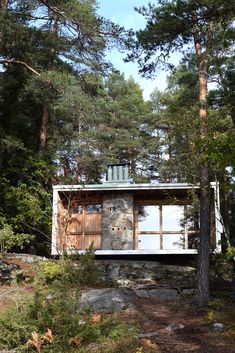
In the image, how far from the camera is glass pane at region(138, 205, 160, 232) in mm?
17047

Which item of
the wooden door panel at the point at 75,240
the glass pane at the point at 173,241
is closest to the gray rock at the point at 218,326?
the glass pane at the point at 173,241

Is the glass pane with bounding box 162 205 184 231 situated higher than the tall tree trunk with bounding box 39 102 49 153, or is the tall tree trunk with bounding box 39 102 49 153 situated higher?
the tall tree trunk with bounding box 39 102 49 153

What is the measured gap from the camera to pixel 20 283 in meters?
13.9

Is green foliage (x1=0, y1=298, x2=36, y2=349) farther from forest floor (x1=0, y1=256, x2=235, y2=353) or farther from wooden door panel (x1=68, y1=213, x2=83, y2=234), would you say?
wooden door panel (x1=68, y1=213, x2=83, y2=234)

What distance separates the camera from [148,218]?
689 inches

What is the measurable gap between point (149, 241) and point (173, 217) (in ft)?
4.16

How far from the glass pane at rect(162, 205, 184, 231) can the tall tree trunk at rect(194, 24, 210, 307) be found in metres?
5.07

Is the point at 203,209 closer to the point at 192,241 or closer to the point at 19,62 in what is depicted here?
the point at 192,241

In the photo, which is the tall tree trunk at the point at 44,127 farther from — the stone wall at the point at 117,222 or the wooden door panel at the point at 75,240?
the stone wall at the point at 117,222

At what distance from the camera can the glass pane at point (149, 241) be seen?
1681cm

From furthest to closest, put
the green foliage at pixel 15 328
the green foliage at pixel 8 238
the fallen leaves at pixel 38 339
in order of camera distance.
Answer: the green foliage at pixel 8 238
the green foliage at pixel 15 328
the fallen leaves at pixel 38 339

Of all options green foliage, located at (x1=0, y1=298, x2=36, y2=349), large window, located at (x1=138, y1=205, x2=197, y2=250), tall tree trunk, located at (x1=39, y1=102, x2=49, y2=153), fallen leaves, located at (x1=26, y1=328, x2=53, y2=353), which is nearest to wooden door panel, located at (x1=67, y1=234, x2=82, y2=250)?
large window, located at (x1=138, y1=205, x2=197, y2=250)

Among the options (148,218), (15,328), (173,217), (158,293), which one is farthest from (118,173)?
(15,328)

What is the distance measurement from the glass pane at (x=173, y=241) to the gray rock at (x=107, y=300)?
5.31m
